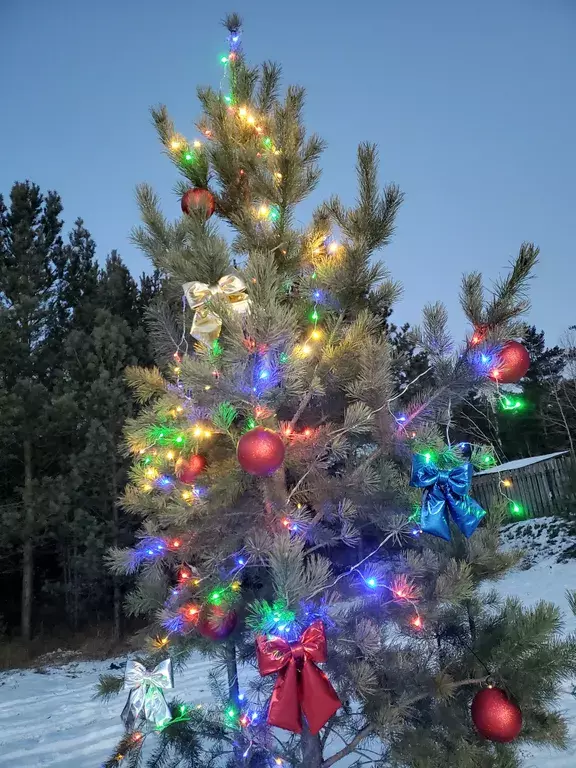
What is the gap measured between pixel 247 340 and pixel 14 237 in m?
11.4

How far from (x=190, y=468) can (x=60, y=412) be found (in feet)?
25.7

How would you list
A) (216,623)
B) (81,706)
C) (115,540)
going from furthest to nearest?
(115,540) → (81,706) → (216,623)

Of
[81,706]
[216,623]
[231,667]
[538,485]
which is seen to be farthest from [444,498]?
[538,485]

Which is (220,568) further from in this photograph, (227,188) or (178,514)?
(227,188)

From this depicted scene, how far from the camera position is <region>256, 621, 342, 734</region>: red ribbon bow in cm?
163

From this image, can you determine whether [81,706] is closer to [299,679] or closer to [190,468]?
[190,468]

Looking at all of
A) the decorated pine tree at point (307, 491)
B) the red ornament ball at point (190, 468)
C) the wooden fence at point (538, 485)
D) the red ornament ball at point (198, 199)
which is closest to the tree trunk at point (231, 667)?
the decorated pine tree at point (307, 491)

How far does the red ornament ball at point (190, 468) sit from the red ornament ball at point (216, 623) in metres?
0.55

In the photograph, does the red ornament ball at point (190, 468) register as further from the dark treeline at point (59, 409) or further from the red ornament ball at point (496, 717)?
the dark treeline at point (59, 409)

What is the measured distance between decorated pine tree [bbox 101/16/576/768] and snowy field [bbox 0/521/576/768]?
733 millimetres

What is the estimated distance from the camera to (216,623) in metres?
2.09

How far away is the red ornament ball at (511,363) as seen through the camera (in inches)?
71.6

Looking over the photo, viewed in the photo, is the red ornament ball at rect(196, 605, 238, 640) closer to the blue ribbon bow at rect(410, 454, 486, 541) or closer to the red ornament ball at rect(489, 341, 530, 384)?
the blue ribbon bow at rect(410, 454, 486, 541)

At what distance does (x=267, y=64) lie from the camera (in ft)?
9.03
